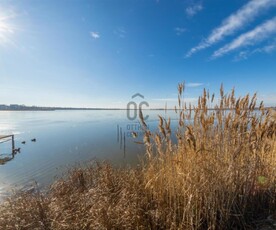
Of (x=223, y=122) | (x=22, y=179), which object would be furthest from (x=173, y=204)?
(x=22, y=179)

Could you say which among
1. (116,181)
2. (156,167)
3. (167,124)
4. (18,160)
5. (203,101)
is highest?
(203,101)

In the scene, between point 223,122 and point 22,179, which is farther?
point 22,179

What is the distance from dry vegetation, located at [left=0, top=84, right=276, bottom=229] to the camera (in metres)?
2.62

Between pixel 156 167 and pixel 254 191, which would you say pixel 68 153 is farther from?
pixel 254 191

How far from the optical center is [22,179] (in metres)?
10.9

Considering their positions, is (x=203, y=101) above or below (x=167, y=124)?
above

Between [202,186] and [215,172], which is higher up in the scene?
[215,172]

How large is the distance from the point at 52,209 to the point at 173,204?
8.61 ft

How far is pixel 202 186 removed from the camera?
2627 mm

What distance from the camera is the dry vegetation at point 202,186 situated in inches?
103

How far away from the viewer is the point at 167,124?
3102 millimetres

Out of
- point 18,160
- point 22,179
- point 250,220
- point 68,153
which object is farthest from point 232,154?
point 18,160

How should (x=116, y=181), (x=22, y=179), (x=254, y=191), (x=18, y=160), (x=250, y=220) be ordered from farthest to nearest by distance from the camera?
(x=18, y=160)
(x=22, y=179)
(x=116, y=181)
(x=254, y=191)
(x=250, y=220)

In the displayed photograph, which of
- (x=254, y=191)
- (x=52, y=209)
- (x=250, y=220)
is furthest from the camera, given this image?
(x=52, y=209)
